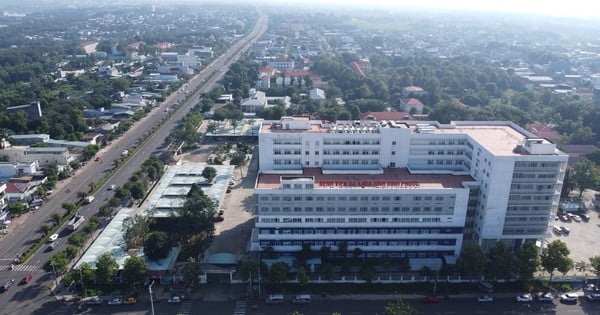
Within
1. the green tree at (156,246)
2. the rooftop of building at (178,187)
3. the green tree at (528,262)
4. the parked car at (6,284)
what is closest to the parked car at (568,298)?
the green tree at (528,262)

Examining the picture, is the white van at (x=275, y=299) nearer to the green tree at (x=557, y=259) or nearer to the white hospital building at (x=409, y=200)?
the white hospital building at (x=409, y=200)

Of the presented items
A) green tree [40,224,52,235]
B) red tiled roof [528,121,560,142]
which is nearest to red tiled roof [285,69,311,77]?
red tiled roof [528,121,560,142]

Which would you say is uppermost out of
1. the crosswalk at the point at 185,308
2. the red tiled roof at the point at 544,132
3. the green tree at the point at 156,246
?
the red tiled roof at the point at 544,132

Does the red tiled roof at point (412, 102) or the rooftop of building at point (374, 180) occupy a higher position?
the rooftop of building at point (374, 180)

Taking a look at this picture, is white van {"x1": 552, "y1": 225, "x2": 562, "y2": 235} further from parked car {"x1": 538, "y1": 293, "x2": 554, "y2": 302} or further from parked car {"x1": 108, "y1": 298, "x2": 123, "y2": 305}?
parked car {"x1": 108, "y1": 298, "x2": 123, "y2": 305}

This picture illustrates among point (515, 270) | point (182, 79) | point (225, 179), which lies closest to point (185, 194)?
point (225, 179)

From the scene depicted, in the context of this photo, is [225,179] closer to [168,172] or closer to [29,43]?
[168,172]
